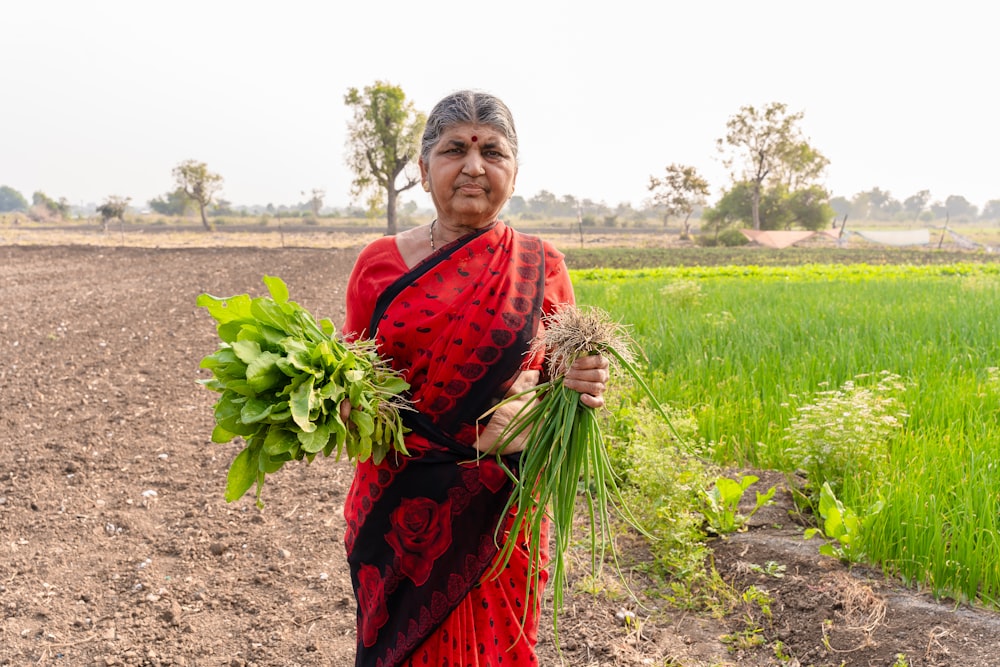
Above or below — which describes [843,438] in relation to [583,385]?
below

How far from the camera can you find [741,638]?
2.40 metres

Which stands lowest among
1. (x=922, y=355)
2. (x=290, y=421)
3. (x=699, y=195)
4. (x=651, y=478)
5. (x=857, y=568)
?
(x=857, y=568)

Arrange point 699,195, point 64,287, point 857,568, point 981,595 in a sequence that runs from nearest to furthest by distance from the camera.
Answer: point 981,595 < point 857,568 < point 64,287 < point 699,195

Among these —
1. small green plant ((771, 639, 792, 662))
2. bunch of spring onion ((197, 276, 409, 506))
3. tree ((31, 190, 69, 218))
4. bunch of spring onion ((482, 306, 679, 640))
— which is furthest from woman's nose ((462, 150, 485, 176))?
tree ((31, 190, 69, 218))

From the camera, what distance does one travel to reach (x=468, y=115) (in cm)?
165

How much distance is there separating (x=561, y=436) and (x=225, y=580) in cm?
203

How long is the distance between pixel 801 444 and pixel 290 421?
256 centimetres

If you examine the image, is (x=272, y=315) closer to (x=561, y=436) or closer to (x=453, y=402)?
(x=453, y=402)

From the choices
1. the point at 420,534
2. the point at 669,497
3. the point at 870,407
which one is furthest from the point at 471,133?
the point at 870,407

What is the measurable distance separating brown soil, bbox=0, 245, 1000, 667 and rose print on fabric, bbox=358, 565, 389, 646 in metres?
0.80

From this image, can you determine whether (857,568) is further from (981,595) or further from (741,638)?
(741,638)

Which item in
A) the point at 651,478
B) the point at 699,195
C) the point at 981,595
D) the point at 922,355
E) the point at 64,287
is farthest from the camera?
the point at 699,195

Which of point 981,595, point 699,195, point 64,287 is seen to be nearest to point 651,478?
point 981,595

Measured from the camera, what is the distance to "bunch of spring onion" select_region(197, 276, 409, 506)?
1315mm
